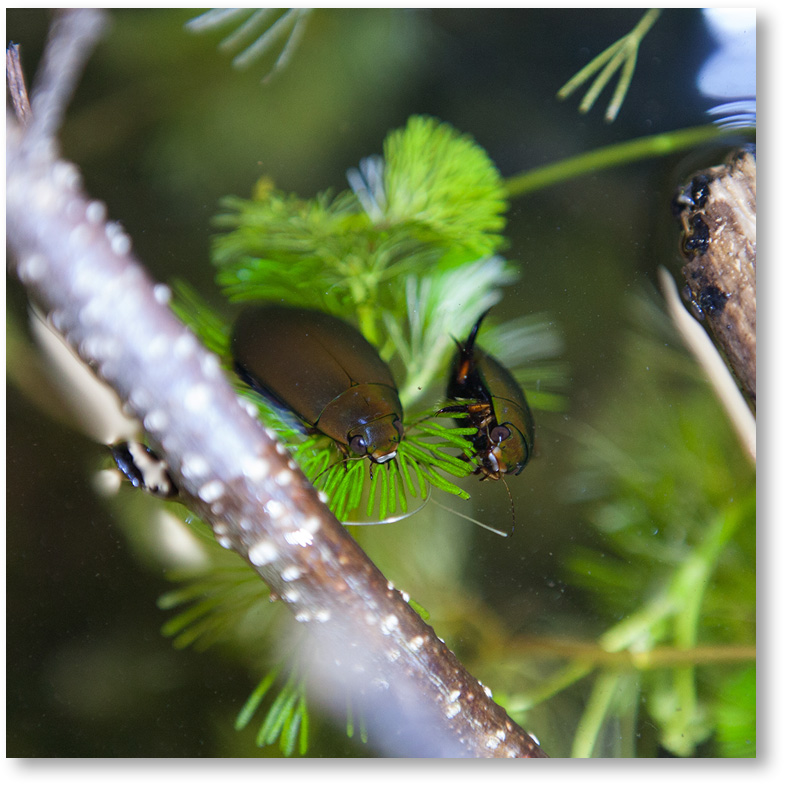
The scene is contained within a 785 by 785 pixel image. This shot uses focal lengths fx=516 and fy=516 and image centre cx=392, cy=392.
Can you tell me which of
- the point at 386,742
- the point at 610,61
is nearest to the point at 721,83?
the point at 610,61

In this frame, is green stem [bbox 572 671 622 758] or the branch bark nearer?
the branch bark

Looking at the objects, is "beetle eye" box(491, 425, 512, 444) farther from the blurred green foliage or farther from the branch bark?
the branch bark

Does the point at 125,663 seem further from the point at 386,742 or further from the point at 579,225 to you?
the point at 579,225

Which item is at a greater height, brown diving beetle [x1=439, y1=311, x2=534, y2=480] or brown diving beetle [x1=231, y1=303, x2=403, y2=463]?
brown diving beetle [x1=231, y1=303, x2=403, y2=463]

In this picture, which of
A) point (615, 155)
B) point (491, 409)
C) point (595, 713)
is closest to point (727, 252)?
A: point (615, 155)

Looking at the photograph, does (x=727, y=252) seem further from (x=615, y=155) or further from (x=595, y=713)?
(x=595, y=713)

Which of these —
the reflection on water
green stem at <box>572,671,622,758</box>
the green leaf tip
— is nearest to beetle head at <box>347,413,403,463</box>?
the green leaf tip
